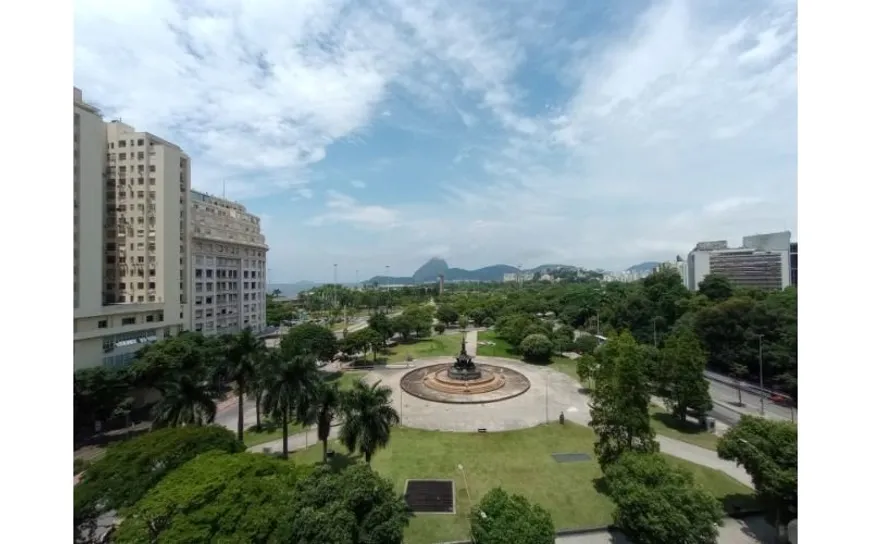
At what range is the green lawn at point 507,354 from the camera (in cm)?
4409

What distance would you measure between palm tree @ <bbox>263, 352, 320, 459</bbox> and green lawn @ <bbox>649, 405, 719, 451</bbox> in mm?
23652

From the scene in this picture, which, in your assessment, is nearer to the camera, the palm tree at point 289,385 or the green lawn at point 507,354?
the palm tree at point 289,385

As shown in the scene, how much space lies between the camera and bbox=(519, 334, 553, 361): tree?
4631 cm

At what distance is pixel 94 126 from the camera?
31906 millimetres

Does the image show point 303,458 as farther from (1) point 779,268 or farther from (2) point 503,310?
(1) point 779,268

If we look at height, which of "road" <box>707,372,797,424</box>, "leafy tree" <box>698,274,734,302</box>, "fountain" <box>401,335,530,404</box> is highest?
"leafy tree" <box>698,274,734,302</box>

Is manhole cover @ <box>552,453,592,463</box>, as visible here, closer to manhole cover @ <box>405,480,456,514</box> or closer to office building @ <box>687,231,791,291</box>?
manhole cover @ <box>405,480,456,514</box>

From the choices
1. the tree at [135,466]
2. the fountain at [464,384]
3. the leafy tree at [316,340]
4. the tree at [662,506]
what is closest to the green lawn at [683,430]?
the fountain at [464,384]

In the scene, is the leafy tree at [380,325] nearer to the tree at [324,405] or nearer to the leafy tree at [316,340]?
the leafy tree at [316,340]

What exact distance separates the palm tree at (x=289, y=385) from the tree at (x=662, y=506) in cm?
1515

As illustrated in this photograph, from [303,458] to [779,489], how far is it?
22896mm

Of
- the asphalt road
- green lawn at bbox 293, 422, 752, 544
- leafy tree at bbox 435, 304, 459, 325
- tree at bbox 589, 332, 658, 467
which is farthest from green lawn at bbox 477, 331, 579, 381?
tree at bbox 589, 332, 658, 467

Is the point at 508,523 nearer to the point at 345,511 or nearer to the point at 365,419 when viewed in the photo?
the point at 345,511

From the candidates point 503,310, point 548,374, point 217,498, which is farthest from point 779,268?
point 217,498
